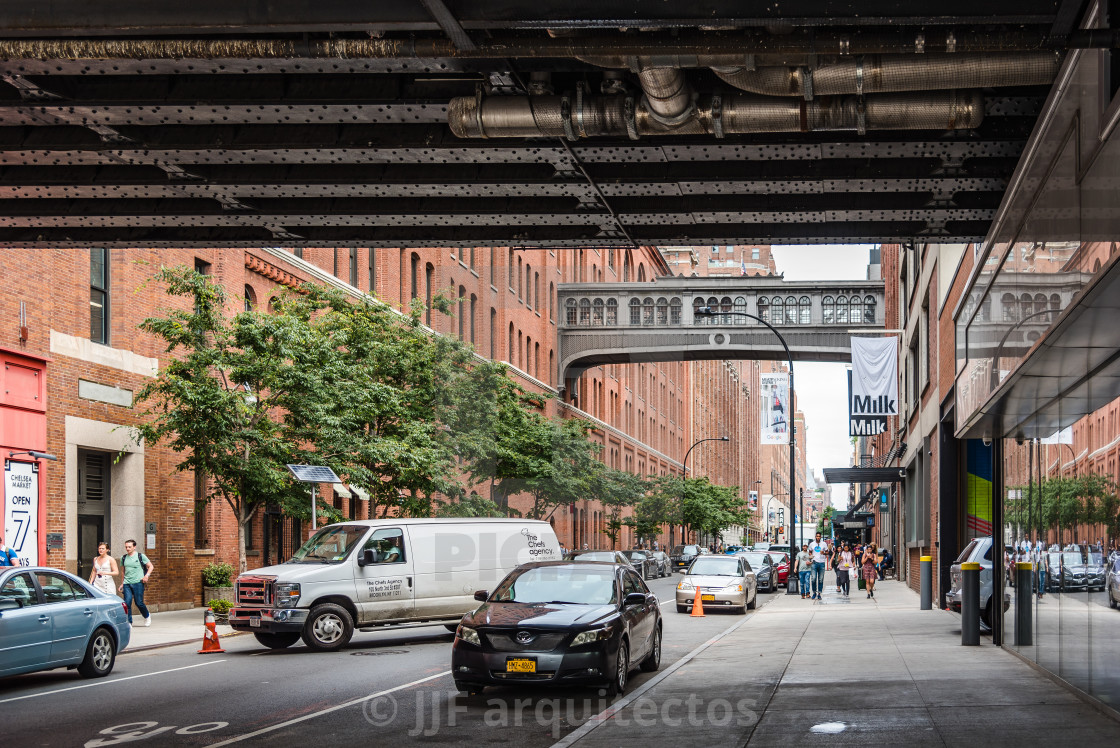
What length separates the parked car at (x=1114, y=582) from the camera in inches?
400

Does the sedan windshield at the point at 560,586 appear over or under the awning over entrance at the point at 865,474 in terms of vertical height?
under

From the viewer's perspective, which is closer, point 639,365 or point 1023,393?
point 1023,393

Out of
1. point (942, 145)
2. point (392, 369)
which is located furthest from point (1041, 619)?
point (392, 369)

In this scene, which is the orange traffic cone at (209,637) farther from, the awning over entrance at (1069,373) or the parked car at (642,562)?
the parked car at (642,562)

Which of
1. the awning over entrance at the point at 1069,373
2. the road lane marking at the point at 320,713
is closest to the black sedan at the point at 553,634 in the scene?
the road lane marking at the point at 320,713

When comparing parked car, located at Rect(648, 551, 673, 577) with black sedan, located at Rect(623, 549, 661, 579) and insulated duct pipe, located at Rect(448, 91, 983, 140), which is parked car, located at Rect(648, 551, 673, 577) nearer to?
black sedan, located at Rect(623, 549, 661, 579)

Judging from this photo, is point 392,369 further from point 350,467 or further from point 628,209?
point 628,209

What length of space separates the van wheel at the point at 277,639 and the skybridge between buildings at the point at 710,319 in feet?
134

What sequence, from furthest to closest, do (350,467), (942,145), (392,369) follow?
(392,369), (350,467), (942,145)

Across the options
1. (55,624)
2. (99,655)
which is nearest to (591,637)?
(55,624)

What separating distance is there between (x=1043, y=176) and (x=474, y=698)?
7.82m

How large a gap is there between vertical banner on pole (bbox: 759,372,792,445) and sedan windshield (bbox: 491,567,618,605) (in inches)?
1528


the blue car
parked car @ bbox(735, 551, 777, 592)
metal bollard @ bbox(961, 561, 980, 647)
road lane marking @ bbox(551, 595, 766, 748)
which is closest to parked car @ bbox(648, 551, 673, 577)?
parked car @ bbox(735, 551, 777, 592)

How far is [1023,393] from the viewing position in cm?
1255
